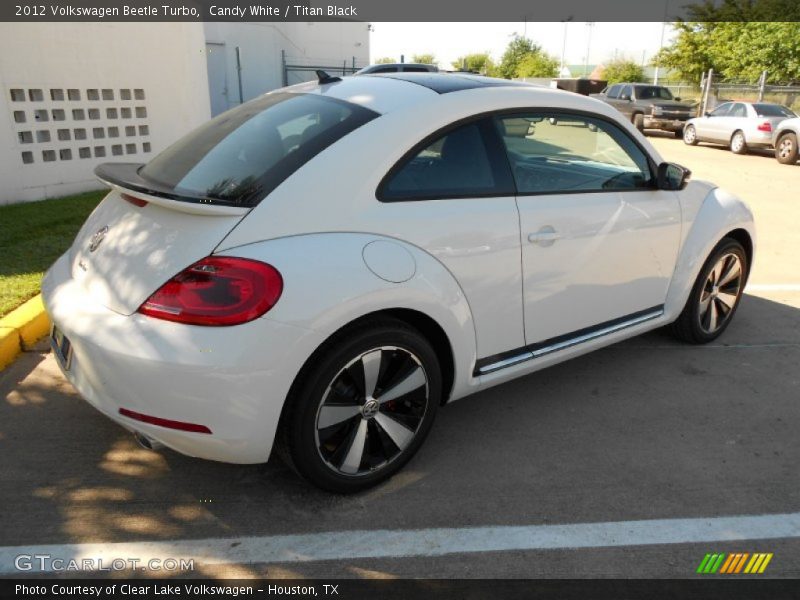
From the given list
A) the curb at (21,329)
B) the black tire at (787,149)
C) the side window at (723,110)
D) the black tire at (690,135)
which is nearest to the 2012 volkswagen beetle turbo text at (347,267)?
the curb at (21,329)

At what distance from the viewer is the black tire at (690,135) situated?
19734 millimetres

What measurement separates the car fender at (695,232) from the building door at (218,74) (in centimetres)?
2359

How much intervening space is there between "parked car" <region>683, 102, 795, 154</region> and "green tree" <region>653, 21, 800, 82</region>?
13.5 metres

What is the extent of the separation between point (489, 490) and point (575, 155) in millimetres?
2094

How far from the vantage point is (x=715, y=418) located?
366 cm

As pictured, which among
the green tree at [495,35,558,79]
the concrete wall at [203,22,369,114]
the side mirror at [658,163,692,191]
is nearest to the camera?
the side mirror at [658,163,692,191]

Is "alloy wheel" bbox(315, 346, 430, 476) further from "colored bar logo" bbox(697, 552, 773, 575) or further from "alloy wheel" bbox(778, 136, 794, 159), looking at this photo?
"alloy wheel" bbox(778, 136, 794, 159)

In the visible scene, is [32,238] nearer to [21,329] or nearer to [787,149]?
[21,329]

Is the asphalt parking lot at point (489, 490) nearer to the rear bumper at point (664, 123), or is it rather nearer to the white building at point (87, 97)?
the white building at point (87, 97)

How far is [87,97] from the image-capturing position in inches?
336

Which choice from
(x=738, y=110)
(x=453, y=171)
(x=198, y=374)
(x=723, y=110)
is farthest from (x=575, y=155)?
(x=723, y=110)

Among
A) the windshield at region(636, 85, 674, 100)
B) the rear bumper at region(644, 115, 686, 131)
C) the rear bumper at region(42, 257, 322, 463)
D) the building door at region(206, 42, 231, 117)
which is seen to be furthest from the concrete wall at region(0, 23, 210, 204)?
the windshield at region(636, 85, 674, 100)

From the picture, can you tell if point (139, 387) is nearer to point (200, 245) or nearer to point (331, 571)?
point (200, 245)

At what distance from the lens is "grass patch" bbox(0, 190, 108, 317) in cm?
484
